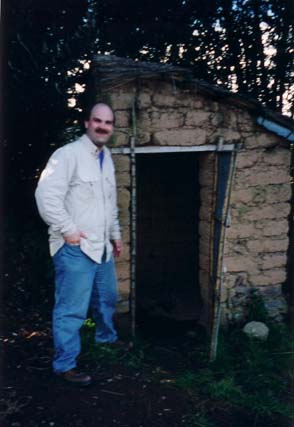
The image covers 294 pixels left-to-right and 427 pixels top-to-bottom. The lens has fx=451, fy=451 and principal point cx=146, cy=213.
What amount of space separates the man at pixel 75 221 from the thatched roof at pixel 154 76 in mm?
749

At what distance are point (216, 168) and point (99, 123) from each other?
1640 mm

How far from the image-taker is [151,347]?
507cm

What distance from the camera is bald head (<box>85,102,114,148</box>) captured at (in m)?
3.81

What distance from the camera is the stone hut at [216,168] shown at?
4.63m

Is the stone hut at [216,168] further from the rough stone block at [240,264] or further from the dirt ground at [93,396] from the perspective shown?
the dirt ground at [93,396]

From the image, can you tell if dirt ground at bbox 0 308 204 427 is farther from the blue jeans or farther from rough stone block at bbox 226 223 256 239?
rough stone block at bbox 226 223 256 239

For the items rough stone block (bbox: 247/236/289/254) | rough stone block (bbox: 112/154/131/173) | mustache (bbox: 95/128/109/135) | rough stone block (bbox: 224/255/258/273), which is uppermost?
mustache (bbox: 95/128/109/135)

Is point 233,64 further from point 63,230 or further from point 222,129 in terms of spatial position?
point 63,230

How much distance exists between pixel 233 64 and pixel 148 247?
3237 millimetres

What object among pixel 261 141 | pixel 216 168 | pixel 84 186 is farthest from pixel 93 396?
pixel 261 141

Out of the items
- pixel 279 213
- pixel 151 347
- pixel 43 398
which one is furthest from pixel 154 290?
pixel 43 398

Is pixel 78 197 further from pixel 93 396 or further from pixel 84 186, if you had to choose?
pixel 93 396

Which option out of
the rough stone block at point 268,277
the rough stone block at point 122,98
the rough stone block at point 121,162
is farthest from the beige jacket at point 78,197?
the rough stone block at point 268,277

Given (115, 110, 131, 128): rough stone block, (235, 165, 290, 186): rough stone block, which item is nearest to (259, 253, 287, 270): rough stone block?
(235, 165, 290, 186): rough stone block
